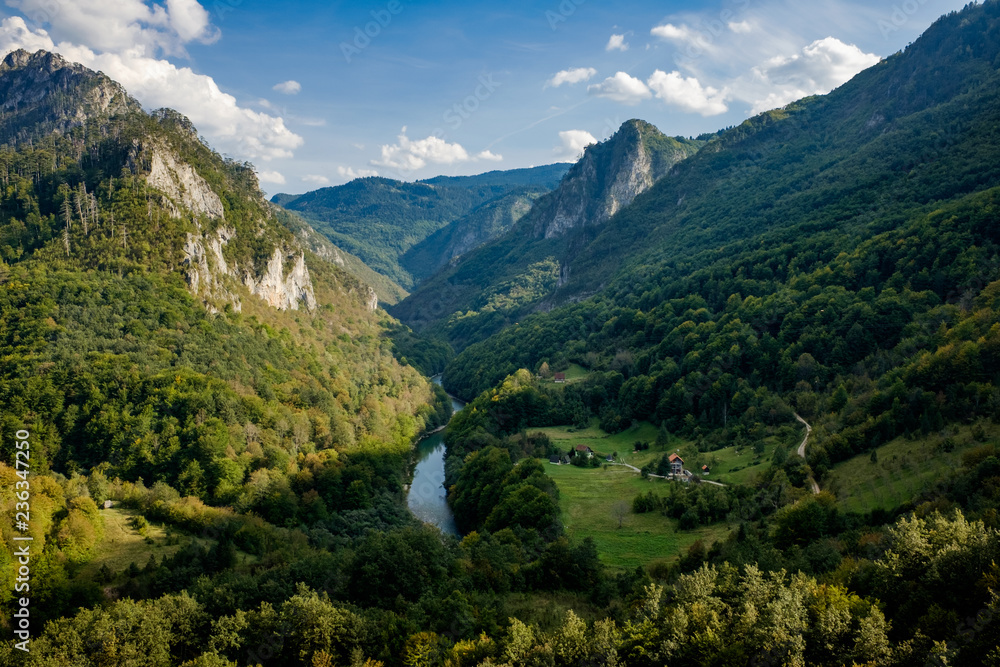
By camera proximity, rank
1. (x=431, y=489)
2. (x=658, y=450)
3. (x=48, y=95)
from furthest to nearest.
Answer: (x=48, y=95)
(x=431, y=489)
(x=658, y=450)

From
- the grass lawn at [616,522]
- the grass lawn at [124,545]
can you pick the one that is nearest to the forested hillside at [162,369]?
the grass lawn at [124,545]

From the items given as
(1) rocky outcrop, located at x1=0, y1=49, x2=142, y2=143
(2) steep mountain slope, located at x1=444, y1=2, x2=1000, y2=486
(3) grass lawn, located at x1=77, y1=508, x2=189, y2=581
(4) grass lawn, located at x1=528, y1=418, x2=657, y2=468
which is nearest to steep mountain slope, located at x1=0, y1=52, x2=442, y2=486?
(1) rocky outcrop, located at x1=0, y1=49, x2=142, y2=143

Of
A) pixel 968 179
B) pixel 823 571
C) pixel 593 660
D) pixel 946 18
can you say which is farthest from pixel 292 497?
pixel 946 18

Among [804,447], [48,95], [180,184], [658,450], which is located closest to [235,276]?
[180,184]

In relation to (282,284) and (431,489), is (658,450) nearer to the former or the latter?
(431,489)

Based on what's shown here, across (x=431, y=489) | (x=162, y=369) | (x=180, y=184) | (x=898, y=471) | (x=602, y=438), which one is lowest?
(x=431, y=489)

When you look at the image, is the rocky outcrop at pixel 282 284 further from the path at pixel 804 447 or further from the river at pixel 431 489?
the path at pixel 804 447

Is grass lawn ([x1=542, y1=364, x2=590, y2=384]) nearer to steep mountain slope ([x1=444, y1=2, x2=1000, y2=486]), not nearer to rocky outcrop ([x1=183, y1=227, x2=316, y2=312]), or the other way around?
steep mountain slope ([x1=444, y1=2, x2=1000, y2=486])
